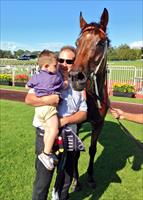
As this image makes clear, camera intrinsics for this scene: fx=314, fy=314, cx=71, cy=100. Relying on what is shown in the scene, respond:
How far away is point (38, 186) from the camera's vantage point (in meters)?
3.16

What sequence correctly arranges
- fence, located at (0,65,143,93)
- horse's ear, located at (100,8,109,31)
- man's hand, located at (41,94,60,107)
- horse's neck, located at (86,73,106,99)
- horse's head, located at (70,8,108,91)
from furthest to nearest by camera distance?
fence, located at (0,65,143,93) < horse's neck, located at (86,73,106,99) < horse's ear, located at (100,8,109,31) < horse's head, located at (70,8,108,91) < man's hand, located at (41,94,60,107)

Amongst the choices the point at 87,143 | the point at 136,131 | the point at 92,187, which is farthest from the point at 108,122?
the point at 92,187

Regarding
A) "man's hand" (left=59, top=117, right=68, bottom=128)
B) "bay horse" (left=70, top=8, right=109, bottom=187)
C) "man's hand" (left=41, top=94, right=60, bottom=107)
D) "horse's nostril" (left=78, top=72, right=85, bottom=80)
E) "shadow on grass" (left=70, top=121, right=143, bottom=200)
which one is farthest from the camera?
"shadow on grass" (left=70, top=121, right=143, bottom=200)

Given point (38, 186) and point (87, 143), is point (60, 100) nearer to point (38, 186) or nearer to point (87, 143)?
point (38, 186)

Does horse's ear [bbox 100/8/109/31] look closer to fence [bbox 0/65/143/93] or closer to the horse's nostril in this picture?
the horse's nostril

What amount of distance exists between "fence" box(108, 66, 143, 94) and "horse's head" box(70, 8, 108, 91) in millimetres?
15963

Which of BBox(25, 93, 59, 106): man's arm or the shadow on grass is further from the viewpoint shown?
the shadow on grass

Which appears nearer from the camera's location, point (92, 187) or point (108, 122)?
point (92, 187)

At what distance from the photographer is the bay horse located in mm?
3473

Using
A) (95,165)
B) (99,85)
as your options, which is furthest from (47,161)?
(95,165)

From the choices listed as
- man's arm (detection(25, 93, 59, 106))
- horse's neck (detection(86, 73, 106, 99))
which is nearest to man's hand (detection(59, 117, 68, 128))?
man's arm (detection(25, 93, 59, 106))

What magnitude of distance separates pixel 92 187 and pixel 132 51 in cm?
5617

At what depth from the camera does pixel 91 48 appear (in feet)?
12.6

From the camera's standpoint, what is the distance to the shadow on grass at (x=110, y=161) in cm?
492
